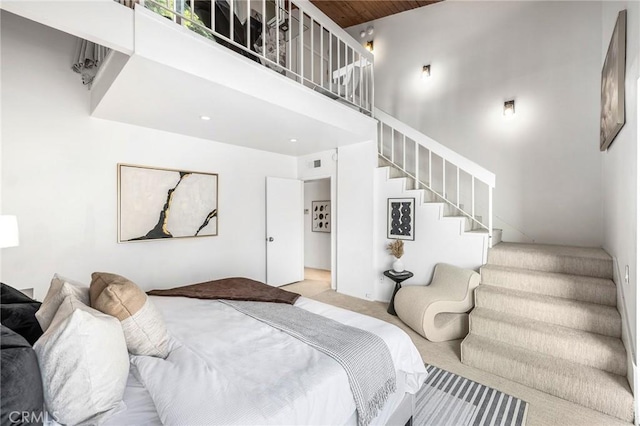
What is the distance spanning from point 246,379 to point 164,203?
9.73 feet

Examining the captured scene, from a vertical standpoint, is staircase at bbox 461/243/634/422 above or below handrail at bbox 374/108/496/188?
below

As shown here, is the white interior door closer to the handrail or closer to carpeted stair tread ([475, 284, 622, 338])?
the handrail

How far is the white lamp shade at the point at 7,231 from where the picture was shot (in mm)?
1834

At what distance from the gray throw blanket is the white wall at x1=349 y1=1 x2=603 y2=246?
3.32 m

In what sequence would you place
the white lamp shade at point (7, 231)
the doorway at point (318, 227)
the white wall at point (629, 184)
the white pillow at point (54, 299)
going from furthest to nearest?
1. the doorway at point (318, 227)
2. the white lamp shade at point (7, 231)
3. the white wall at point (629, 184)
4. the white pillow at point (54, 299)

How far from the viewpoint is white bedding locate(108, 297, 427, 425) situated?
3.31ft

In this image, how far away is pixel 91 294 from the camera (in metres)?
1.42

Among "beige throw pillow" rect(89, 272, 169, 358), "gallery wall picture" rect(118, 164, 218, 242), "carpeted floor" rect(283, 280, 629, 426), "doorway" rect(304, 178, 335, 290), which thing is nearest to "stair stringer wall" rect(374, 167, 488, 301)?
"carpeted floor" rect(283, 280, 629, 426)

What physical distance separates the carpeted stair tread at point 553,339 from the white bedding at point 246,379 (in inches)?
45.4

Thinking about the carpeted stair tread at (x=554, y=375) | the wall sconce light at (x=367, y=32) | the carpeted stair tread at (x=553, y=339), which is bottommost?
the carpeted stair tread at (x=554, y=375)

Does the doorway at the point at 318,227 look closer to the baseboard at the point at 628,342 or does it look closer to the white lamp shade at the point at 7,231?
the baseboard at the point at 628,342

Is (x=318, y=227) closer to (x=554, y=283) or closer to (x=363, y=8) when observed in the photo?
(x=363, y=8)

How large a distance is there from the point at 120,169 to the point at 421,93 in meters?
4.36

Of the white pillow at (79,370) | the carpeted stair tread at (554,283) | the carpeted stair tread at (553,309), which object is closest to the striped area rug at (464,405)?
the carpeted stair tread at (553,309)
